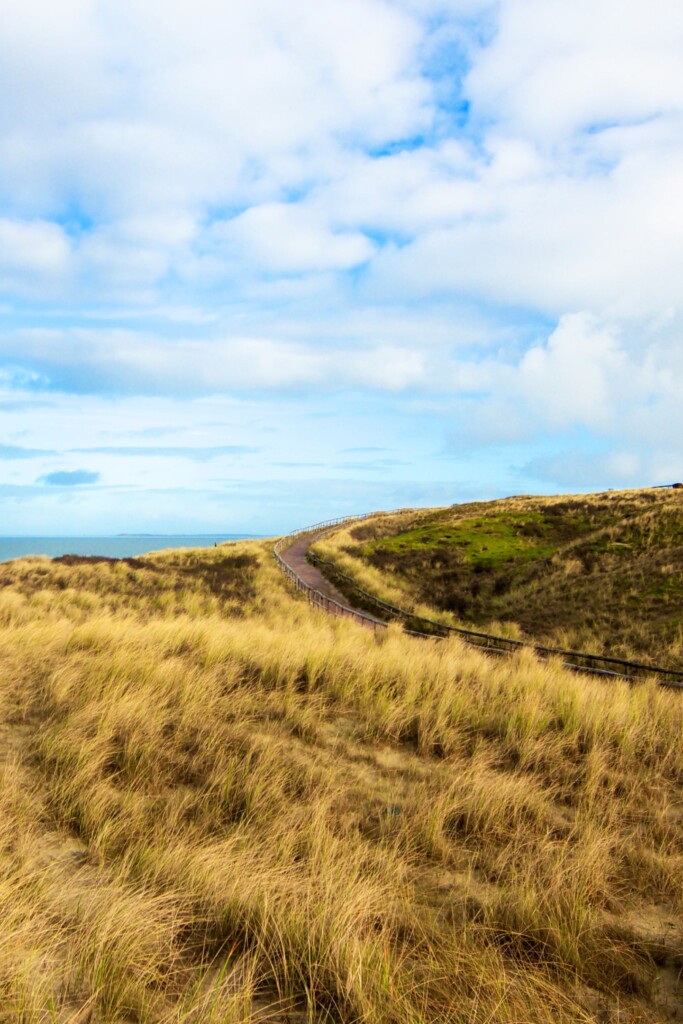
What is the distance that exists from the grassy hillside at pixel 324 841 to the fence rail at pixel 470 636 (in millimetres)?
5591

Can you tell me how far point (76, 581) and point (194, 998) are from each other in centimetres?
2543

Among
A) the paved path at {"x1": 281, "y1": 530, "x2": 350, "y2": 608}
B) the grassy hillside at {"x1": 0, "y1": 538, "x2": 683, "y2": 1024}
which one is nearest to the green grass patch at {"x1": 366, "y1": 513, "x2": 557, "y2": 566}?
the paved path at {"x1": 281, "y1": 530, "x2": 350, "y2": 608}

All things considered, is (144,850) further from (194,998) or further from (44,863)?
(194,998)

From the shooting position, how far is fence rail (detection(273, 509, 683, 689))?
13858 mm

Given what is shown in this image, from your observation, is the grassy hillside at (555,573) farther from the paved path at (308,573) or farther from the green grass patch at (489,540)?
the paved path at (308,573)

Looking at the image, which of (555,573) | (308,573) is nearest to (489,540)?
(555,573)

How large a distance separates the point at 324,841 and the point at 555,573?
2897 centimetres

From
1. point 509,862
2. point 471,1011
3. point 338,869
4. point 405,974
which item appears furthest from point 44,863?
point 509,862

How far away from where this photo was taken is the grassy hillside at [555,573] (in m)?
22.1

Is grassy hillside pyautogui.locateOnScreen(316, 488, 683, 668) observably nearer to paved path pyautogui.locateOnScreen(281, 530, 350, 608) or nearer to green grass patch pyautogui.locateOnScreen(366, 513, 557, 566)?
green grass patch pyautogui.locateOnScreen(366, 513, 557, 566)

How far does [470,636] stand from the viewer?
19844 millimetres

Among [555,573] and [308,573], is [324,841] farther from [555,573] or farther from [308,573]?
[308,573]

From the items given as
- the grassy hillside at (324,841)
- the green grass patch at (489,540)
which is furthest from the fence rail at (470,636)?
the green grass patch at (489,540)

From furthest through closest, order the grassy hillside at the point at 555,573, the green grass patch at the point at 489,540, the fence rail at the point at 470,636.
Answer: the green grass patch at the point at 489,540, the grassy hillside at the point at 555,573, the fence rail at the point at 470,636
